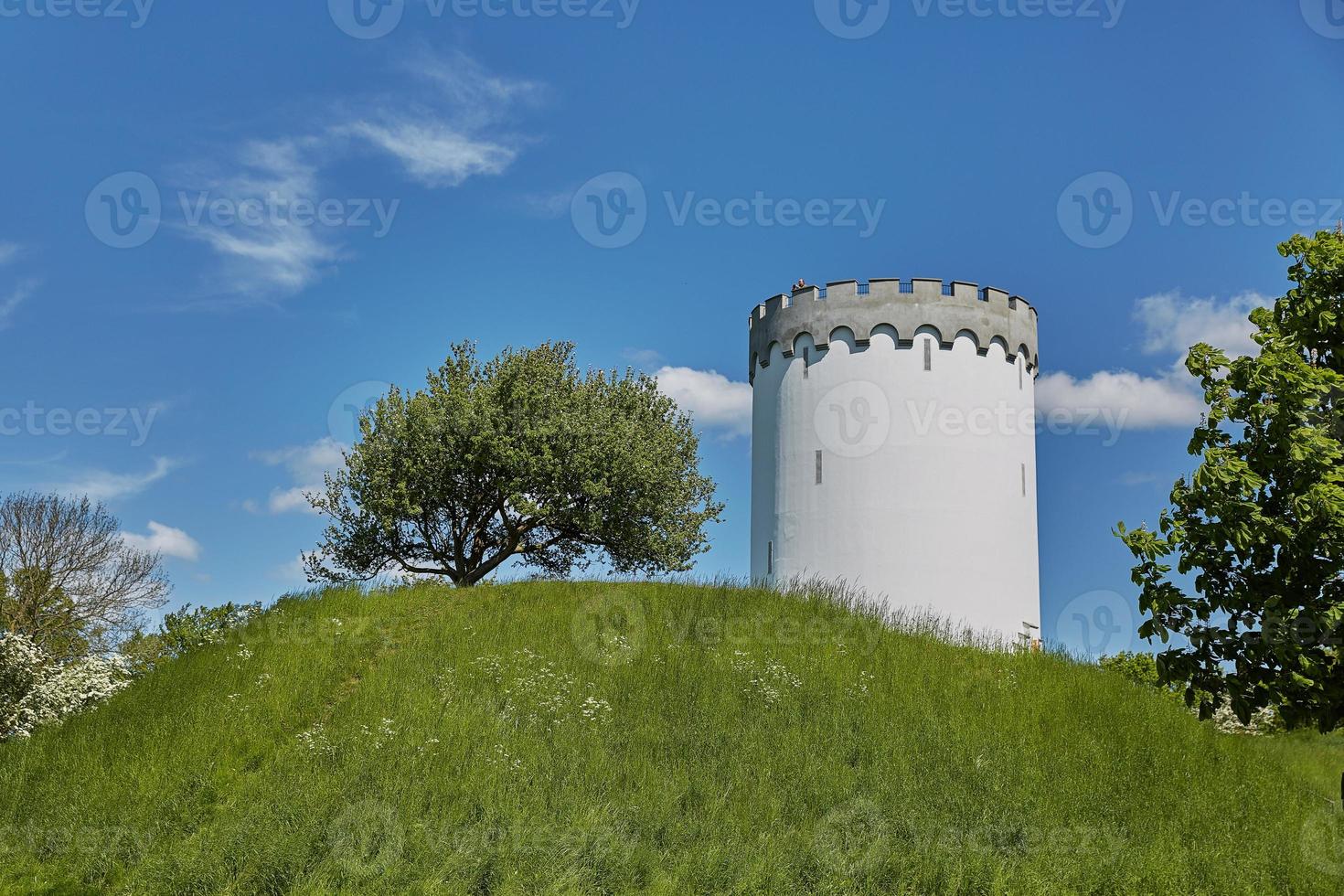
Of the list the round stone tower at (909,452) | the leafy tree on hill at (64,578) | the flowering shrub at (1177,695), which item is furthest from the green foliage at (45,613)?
the flowering shrub at (1177,695)

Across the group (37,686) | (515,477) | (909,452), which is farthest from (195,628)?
(909,452)

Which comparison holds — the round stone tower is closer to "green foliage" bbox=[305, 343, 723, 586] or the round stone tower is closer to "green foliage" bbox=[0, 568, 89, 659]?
"green foliage" bbox=[305, 343, 723, 586]

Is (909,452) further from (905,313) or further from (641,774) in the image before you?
(641,774)

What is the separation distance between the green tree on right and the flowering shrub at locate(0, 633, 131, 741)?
64.7 feet

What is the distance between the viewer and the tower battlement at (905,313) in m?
28.9

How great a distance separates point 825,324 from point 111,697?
20.7 meters

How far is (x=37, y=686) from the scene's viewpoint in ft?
68.7

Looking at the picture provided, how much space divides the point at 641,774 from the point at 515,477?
17444 millimetres

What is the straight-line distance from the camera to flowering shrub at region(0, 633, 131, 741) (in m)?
20.3

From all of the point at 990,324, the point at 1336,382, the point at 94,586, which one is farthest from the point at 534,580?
the point at 94,586

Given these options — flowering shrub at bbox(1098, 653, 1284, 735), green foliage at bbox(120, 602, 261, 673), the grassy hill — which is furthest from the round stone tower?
green foliage at bbox(120, 602, 261, 673)

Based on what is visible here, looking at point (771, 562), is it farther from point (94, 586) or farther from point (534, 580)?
point (94, 586)

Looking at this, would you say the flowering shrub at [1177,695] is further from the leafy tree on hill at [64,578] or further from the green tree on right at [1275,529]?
the leafy tree on hill at [64,578]

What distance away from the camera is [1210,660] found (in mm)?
11070
